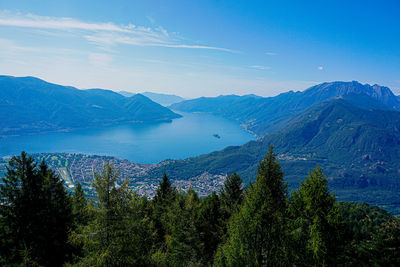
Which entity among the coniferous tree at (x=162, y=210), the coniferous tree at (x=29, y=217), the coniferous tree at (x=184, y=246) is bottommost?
the coniferous tree at (x=162, y=210)

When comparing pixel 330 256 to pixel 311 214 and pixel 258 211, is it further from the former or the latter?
pixel 258 211

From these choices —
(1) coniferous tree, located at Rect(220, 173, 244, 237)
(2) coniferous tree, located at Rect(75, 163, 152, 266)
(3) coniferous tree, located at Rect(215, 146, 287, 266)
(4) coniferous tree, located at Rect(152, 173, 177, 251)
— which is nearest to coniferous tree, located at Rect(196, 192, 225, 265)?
(1) coniferous tree, located at Rect(220, 173, 244, 237)

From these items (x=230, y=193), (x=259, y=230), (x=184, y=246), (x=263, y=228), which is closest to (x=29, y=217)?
(x=184, y=246)

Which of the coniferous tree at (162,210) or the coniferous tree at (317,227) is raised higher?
the coniferous tree at (317,227)

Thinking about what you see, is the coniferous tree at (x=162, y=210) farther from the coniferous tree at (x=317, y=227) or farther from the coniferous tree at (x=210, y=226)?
the coniferous tree at (x=317, y=227)

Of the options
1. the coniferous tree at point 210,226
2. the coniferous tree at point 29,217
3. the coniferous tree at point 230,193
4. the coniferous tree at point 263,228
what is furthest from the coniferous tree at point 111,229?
the coniferous tree at point 230,193

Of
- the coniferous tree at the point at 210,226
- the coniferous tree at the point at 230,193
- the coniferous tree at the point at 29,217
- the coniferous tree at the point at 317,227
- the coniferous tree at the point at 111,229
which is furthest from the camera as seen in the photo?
the coniferous tree at the point at 230,193

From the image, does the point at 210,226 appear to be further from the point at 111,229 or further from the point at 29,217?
the point at 29,217
